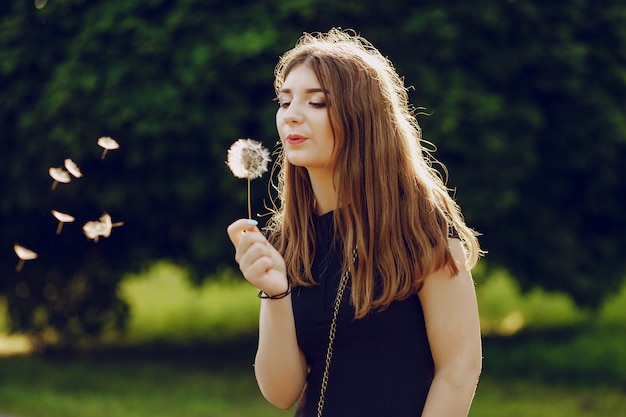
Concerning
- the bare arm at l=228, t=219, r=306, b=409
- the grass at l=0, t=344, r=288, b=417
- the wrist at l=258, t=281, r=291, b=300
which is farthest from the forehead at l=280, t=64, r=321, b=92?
the grass at l=0, t=344, r=288, b=417

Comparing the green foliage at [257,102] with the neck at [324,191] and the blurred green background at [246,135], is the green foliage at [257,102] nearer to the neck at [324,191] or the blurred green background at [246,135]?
the blurred green background at [246,135]

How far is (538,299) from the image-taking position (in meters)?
15.0

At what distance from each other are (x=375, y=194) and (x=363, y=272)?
0.19 meters

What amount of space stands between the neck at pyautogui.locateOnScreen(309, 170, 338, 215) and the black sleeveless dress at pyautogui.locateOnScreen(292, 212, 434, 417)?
0.82 ft

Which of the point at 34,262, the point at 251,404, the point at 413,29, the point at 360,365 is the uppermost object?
the point at 413,29

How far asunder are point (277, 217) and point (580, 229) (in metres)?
7.86

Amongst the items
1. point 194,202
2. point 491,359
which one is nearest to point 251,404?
point 194,202

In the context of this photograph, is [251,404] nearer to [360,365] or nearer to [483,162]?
[483,162]

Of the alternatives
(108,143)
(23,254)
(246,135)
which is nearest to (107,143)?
(108,143)

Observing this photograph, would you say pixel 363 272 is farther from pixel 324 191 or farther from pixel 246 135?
pixel 246 135

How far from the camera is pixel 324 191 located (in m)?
2.52

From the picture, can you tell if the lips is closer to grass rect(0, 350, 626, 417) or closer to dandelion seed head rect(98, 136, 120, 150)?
dandelion seed head rect(98, 136, 120, 150)

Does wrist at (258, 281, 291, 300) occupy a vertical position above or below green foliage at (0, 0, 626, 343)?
below

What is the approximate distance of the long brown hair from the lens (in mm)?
2299
